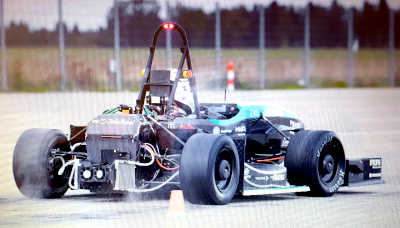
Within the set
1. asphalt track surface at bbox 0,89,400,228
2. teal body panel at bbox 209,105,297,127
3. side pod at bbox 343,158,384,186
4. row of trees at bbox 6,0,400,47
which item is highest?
row of trees at bbox 6,0,400,47

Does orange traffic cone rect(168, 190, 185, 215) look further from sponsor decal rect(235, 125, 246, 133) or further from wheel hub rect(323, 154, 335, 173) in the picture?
wheel hub rect(323, 154, 335, 173)

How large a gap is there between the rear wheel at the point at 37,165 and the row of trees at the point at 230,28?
59.4 feet

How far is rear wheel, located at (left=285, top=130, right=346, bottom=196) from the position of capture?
10664mm

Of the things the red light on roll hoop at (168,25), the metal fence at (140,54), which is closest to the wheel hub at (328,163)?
the red light on roll hoop at (168,25)

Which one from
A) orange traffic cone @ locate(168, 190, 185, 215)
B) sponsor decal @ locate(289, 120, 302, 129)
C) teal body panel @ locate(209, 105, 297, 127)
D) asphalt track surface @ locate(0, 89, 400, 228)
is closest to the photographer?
asphalt track surface @ locate(0, 89, 400, 228)

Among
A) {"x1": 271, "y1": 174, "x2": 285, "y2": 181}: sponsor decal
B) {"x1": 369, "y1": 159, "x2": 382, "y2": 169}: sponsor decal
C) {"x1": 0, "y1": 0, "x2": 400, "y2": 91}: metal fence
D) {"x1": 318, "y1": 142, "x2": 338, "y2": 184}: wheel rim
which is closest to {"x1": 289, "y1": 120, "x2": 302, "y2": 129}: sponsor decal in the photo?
{"x1": 318, "y1": 142, "x2": 338, "y2": 184}: wheel rim

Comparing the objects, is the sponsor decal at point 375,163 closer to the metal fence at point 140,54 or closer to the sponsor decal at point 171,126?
the sponsor decal at point 171,126

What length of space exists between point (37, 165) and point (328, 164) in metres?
3.07

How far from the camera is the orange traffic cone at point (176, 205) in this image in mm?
9390

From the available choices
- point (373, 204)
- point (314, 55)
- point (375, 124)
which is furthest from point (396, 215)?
point (314, 55)

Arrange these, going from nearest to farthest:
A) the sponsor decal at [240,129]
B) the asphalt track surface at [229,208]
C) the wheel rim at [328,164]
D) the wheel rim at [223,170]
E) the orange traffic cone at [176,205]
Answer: the asphalt track surface at [229,208], the orange traffic cone at [176,205], the wheel rim at [223,170], the sponsor decal at [240,129], the wheel rim at [328,164]

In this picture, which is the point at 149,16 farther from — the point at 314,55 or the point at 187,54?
the point at 187,54

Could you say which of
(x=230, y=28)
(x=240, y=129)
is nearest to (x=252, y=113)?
(x=240, y=129)

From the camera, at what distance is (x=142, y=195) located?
10.8 meters
